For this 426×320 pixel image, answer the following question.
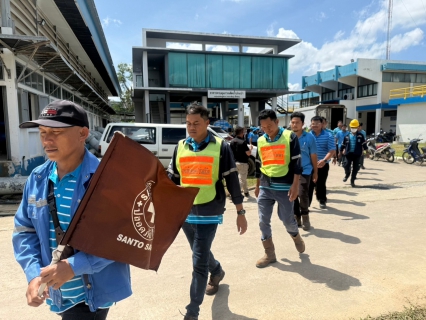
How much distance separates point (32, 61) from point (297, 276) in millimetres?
9491

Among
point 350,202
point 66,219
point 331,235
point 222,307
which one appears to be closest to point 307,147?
point 331,235

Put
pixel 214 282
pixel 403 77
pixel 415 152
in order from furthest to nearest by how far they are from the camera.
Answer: pixel 403 77
pixel 415 152
pixel 214 282

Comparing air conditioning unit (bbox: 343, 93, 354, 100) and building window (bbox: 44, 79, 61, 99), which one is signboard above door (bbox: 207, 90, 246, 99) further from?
air conditioning unit (bbox: 343, 93, 354, 100)

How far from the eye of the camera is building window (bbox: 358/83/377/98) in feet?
111

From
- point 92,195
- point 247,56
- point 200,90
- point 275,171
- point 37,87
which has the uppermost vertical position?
point 247,56

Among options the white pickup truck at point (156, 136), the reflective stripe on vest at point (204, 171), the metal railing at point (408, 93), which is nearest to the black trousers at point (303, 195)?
the reflective stripe on vest at point (204, 171)

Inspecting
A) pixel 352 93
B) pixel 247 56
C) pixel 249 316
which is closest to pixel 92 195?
pixel 249 316

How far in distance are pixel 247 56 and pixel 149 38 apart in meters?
9.40

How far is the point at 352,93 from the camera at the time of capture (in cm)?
3788

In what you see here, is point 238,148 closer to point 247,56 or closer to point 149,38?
point 247,56

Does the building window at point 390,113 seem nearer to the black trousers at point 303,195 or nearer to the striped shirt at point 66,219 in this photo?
the black trousers at point 303,195

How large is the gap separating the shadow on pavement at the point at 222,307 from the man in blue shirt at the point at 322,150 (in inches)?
122

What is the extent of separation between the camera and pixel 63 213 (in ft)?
4.72

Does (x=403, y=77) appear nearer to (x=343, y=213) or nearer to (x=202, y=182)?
(x=343, y=213)
